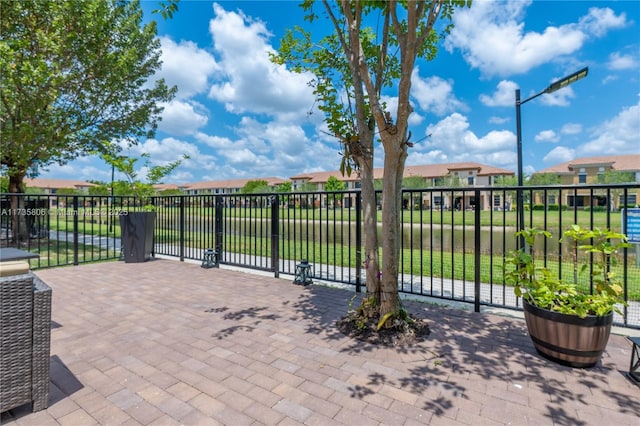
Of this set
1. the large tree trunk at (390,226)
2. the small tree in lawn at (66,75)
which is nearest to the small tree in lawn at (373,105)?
the large tree trunk at (390,226)

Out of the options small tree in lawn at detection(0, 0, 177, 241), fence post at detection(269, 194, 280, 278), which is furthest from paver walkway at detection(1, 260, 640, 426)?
small tree in lawn at detection(0, 0, 177, 241)

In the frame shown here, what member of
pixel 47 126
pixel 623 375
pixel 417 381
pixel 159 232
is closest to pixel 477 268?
pixel 623 375

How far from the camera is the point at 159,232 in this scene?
295 inches

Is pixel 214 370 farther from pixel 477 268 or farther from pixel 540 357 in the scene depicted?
pixel 477 268

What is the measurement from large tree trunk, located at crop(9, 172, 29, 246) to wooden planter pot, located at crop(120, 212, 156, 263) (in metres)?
4.53

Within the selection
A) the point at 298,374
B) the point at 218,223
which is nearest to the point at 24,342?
the point at 298,374

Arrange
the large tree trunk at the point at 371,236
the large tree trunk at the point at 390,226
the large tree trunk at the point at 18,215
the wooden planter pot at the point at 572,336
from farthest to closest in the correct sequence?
the large tree trunk at the point at 18,215 → the large tree trunk at the point at 371,236 → the large tree trunk at the point at 390,226 → the wooden planter pot at the point at 572,336

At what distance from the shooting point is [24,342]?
185 centimetres

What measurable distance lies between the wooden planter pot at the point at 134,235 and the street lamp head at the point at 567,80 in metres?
8.15

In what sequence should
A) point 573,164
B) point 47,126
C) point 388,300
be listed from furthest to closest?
point 573,164 < point 47,126 < point 388,300

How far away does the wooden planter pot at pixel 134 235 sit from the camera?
21.4ft

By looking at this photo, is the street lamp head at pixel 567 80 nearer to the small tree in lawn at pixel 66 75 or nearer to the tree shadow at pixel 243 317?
the tree shadow at pixel 243 317

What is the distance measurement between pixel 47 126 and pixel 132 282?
6.79 metres

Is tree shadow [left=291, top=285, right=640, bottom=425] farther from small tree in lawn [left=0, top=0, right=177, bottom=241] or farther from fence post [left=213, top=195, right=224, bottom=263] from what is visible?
small tree in lawn [left=0, top=0, right=177, bottom=241]
